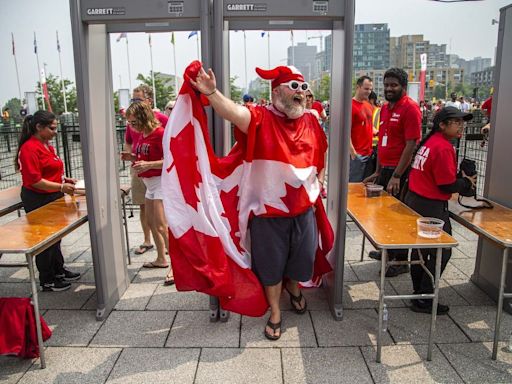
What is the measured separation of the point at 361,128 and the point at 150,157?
9.41 feet

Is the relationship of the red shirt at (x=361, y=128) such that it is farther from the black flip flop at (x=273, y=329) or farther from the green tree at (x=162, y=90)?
the green tree at (x=162, y=90)

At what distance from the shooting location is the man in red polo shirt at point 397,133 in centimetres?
416

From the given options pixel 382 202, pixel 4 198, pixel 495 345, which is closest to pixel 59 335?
pixel 4 198

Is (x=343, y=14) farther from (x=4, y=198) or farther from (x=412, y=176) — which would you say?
(x=4, y=198)

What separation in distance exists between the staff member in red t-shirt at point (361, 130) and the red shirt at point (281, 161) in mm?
2578

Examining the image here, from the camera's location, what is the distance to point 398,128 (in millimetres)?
4293

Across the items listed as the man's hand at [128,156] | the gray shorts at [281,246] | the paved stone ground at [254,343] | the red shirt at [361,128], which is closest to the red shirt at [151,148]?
the man's hand at [128,156]

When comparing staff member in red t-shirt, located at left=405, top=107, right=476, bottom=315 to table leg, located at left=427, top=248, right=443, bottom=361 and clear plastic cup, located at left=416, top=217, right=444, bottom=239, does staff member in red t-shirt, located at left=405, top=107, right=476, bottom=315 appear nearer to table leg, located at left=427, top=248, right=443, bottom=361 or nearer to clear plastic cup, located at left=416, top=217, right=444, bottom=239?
clear plastic cup, located at left=416, top=217, right=444, bottom=239

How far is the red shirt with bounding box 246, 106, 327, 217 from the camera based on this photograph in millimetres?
2979

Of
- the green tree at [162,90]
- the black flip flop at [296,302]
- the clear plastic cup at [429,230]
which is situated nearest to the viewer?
the clear plastic cup at [429,230]

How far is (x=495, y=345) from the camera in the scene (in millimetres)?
2867

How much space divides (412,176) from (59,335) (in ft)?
10.3

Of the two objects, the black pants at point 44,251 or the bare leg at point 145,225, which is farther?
the bare leg at point 145,225

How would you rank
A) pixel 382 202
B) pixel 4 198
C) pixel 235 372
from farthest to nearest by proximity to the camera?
pixel 4 198 → pixel 382 202 → pixel 235 372
